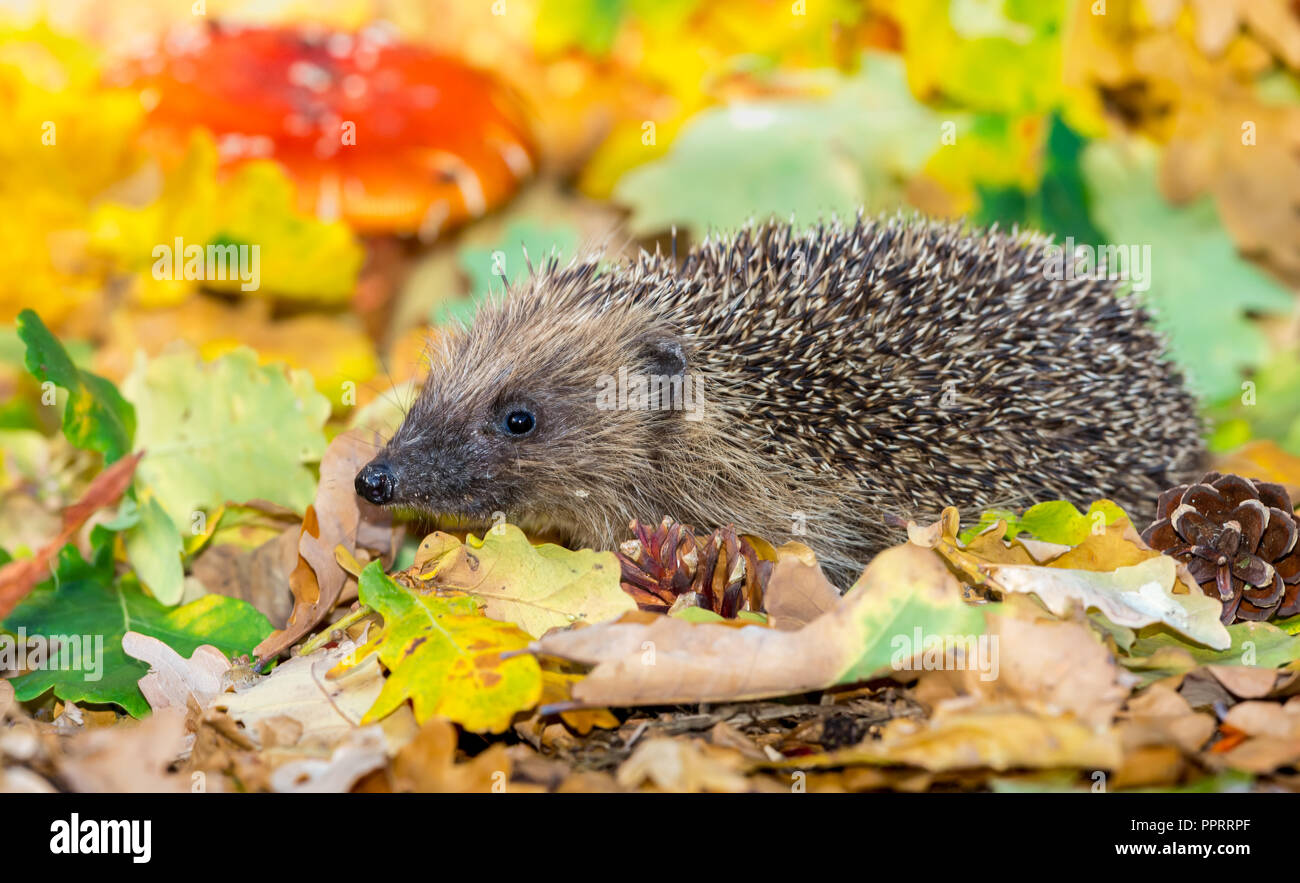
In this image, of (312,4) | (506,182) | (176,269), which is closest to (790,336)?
(506,182)

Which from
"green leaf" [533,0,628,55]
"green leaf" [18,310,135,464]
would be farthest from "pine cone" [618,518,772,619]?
"green leaf" [533,0,628,55]

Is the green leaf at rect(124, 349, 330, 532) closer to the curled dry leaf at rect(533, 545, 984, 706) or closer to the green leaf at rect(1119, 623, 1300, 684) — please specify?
the curled dry leaf at rect(533, 545, 984, 706)

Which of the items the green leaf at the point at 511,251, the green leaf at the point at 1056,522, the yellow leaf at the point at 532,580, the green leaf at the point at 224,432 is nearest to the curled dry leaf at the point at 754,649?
the yellow leaf at the point at 532,580

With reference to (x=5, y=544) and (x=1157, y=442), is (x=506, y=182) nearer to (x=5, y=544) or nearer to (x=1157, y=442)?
(x=5, y=544)

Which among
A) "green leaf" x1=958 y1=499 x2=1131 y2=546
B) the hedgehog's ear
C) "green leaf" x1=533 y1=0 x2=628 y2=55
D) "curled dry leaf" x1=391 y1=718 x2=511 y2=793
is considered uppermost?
"green leaf" x1=533 y1=0 x2=628 y2=55

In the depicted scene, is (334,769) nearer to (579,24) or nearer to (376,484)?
(376,484)

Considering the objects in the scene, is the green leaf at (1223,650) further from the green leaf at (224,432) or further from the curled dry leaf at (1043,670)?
the green leaf at (224,432)
